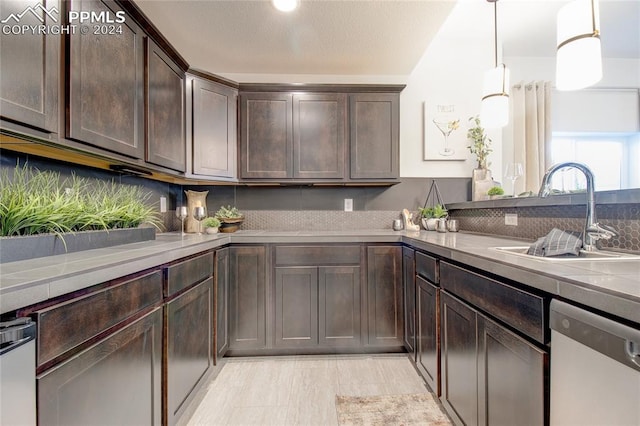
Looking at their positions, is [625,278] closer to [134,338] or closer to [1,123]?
[134,338]

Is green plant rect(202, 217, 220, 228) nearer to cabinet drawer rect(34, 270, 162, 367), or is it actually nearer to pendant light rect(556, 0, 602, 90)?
cabinet drawer rect(34, 270, 162, 367)

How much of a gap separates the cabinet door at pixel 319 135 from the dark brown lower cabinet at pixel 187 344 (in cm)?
124

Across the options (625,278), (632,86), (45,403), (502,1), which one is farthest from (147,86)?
(632,86)

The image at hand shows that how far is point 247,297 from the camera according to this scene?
2.16 metres

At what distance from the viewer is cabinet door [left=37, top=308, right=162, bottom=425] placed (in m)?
0.73

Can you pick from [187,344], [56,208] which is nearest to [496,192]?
[187,344]

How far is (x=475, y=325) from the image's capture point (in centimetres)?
120

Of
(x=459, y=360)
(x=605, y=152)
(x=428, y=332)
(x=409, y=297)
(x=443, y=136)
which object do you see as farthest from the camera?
(x=605, y=152)

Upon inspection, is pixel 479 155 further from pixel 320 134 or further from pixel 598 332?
pixel 598 332

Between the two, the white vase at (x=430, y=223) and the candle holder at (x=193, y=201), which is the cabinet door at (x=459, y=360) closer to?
the white vase at (x=430, y=223)

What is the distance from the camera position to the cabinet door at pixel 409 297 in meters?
1.95

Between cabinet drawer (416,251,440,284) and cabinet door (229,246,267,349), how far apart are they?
111cm

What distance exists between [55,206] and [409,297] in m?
2.00

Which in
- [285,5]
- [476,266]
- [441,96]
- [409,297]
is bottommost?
[409,297]
